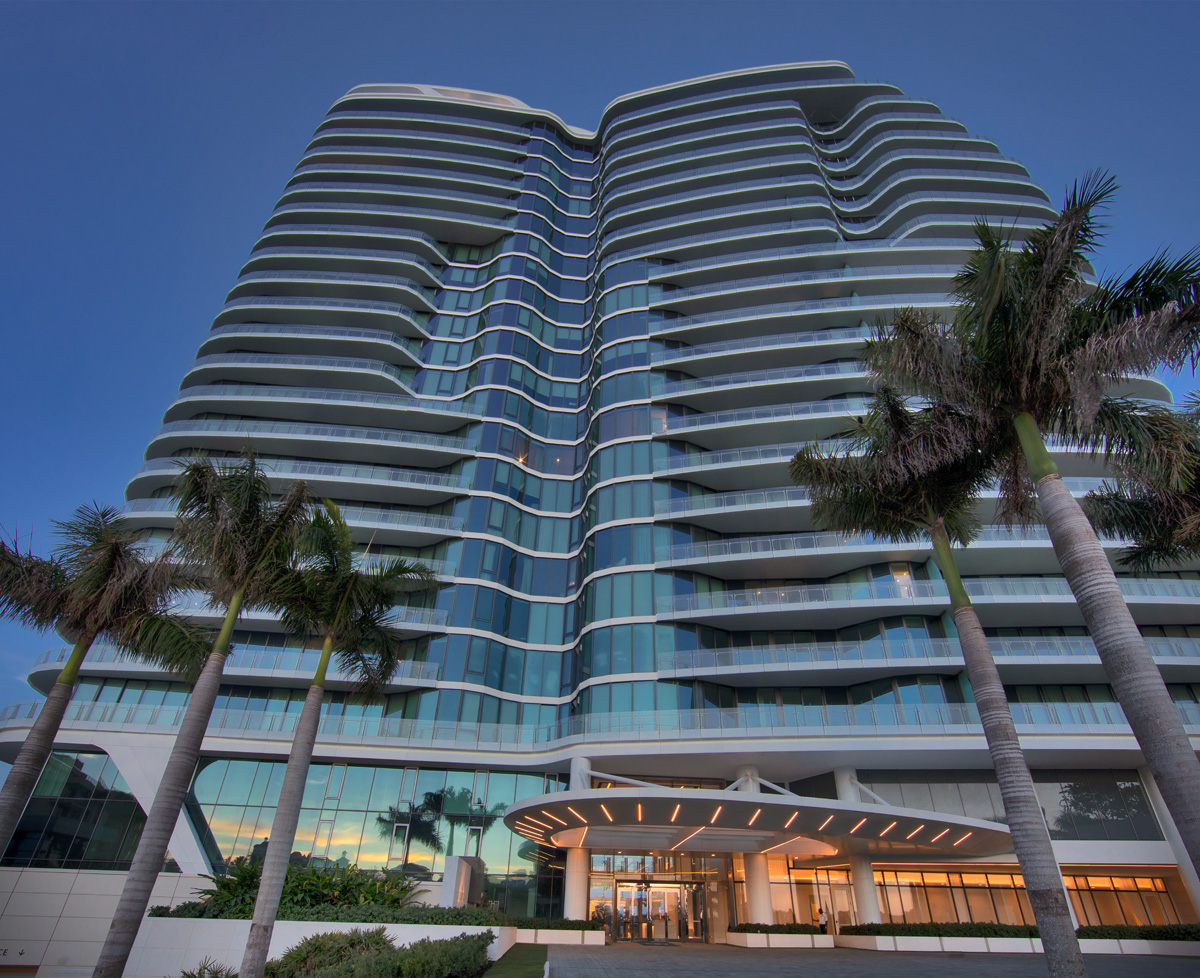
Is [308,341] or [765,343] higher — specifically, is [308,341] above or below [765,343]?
above

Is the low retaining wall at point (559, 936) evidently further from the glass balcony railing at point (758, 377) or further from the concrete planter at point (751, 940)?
the glass balcony railing at point (758, 377)

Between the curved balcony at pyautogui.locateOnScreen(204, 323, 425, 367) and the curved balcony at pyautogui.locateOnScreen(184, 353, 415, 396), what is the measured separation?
3.15 ft

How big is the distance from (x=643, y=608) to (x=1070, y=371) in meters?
23.0

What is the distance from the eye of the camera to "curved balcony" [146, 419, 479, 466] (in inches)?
1556

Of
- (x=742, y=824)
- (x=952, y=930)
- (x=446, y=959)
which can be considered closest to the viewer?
(x=446, y=959)

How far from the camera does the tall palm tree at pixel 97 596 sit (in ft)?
54.2

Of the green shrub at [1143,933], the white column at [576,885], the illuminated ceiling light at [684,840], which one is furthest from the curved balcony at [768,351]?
the green shrub at [1143,933]

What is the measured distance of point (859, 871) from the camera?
27.8 metres

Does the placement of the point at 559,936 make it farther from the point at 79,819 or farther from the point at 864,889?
the point at 79,819

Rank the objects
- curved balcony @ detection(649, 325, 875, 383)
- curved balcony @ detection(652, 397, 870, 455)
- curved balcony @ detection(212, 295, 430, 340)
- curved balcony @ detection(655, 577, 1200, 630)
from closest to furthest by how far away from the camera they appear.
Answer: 1. curved balcony @ detection(655, 577, 1200, 630)
2. curved balcony @ detection(652, 397, 870, 455)
3. curved balcony @ detection(649, 325, 875, 383)
4. curved balcony @ detection(212, 295, 430, 340)

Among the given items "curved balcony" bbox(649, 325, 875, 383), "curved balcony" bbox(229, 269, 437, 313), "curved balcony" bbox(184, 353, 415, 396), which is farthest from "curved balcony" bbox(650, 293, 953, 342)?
"curved balcony" bbox(229, 269, 437, 313)

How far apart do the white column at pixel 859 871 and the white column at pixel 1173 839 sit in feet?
35.0

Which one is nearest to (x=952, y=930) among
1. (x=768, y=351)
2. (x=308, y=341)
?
(x=768, y=351)

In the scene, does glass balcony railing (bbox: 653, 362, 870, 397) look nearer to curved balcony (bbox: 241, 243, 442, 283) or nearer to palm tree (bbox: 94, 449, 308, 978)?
curved balcony (bbox: 241, 243, 442, 283)
